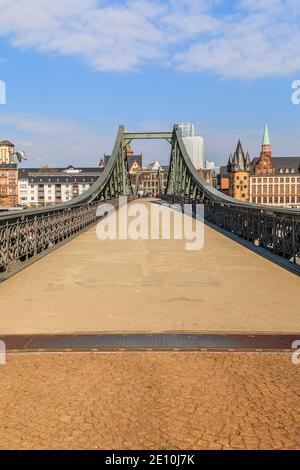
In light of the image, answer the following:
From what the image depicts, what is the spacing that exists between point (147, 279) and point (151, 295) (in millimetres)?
1300

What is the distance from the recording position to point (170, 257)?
11.1 metres

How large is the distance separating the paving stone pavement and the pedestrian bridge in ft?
3.19

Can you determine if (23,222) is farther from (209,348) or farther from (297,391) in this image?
(297,391)

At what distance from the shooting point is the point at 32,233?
11.0 m

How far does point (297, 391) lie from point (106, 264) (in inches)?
263

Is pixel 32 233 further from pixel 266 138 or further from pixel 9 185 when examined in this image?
pixel 266 138

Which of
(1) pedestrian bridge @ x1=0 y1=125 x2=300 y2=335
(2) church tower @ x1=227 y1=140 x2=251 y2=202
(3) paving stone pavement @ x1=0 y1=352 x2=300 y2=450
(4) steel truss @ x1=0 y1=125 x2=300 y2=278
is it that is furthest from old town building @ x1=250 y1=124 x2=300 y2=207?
(3) paving stone pavement @ x1=0 y1=352 x2=300 y2=450

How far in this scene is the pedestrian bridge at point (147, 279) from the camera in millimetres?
5575

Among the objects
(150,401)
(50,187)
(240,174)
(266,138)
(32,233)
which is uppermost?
(266,138)

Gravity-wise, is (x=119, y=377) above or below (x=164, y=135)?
below

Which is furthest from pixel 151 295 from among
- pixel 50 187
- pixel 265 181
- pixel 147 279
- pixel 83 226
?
pixel 50 187

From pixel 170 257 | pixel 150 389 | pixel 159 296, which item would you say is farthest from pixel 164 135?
pixel 150 389
